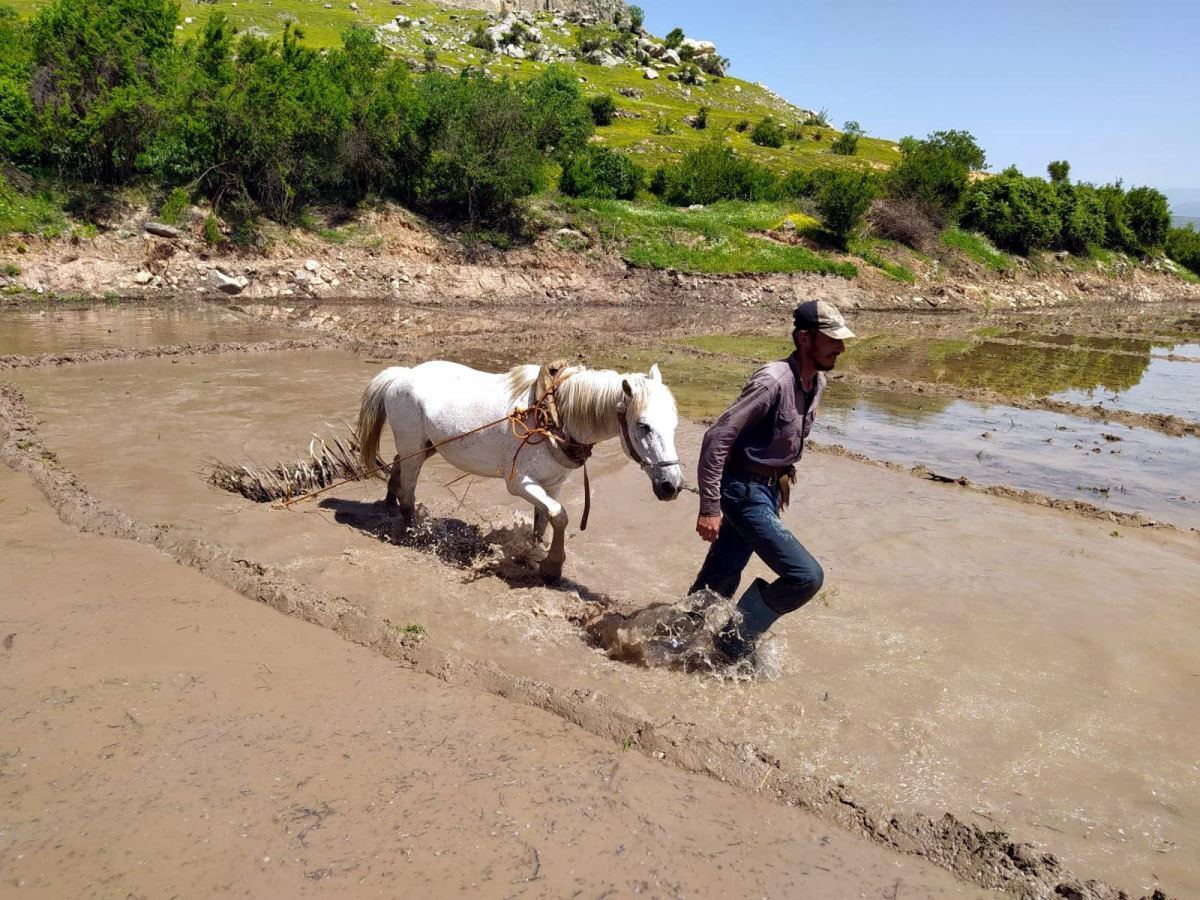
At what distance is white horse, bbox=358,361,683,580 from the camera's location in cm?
464

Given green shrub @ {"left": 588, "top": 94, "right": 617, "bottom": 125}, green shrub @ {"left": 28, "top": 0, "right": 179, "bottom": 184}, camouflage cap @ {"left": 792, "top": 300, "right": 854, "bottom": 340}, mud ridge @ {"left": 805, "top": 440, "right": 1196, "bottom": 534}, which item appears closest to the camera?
camouflage cap @ {"left": 792, "top": 300, "right": 854, "bottom": 340}

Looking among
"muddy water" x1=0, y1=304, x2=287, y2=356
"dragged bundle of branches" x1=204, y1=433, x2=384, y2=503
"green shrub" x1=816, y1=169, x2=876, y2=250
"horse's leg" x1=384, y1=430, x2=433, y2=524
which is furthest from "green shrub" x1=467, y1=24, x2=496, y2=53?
"horse's leg" x1=384, y1=430, x2=433, y2=524

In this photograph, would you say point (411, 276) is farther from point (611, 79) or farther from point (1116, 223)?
point (611, 79)

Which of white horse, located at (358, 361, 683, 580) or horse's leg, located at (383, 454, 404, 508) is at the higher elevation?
white horse, located at (358, 361, 683, 580)

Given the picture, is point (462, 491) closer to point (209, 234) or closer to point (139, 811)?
point (139, 811)

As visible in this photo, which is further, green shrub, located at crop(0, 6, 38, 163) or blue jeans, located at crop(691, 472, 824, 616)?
green shrub, located at crop(0, 6, 38, 163)

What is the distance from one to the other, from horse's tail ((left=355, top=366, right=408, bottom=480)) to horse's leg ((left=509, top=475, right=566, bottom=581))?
1652 mm

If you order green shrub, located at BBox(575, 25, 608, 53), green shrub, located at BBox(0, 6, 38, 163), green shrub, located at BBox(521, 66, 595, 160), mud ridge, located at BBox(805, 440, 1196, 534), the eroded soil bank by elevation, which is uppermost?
green shrub, located at BBox(575, 25, 608, 53)

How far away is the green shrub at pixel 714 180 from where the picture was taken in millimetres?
37062

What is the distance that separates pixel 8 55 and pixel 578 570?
28804 millimetres

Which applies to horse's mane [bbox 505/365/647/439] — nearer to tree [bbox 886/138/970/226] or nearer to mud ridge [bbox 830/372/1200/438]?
mud ridge [bbox 830/372/1200/438]

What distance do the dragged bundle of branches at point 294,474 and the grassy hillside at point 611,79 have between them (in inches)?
1517

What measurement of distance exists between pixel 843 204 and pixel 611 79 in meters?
43.7

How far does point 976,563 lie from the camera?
636cm
